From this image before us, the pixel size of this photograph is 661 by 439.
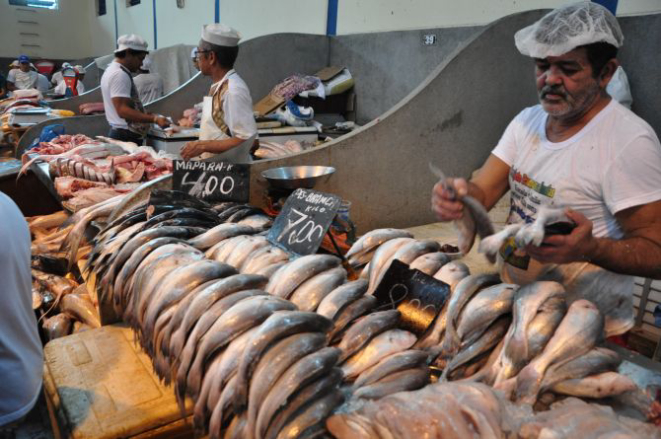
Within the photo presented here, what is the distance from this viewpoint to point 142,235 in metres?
2.27

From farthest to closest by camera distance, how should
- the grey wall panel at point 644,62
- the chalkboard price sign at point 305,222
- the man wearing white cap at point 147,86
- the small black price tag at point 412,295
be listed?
the man wearing white cap at point 147,86 < the grey wall panel at point 644,62 < the chalkboard price sign at point 305,222 < the small black price tag at point 412,295

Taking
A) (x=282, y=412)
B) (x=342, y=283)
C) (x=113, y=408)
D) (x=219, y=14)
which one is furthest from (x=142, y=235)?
(x=219, y=14)

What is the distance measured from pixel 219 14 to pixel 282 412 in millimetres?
12362

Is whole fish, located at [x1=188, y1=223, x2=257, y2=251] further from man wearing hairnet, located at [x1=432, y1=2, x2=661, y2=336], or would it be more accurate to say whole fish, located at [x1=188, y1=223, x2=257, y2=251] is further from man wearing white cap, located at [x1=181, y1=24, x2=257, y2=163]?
man wearing white cap, located at [x1=181, y1=24, x2=257, y2=163]

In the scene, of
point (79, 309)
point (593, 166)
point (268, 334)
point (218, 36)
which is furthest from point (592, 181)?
point (218, 36)

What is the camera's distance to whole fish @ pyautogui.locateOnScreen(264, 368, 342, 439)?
4.14ft

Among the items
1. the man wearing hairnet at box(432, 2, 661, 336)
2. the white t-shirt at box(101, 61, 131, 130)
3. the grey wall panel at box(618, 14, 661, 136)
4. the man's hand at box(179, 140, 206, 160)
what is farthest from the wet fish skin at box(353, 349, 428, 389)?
the white t-shirt at box(101, 61, 131, 130)

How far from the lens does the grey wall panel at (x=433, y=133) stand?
176 inches

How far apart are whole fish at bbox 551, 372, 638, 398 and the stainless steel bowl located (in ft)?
7.19

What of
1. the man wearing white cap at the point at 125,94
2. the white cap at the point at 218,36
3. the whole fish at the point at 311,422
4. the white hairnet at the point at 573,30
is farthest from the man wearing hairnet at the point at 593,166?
the man wearing white cap at the point at 125,94

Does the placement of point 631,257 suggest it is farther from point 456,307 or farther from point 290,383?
point 290,383

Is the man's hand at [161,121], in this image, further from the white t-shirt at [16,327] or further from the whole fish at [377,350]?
the whole fish at [377,350]

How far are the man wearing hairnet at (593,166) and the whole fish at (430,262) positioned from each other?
177mm

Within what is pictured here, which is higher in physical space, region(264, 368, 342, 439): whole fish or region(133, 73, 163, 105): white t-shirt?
region(133, 73, 163, 105): white t-shirt
